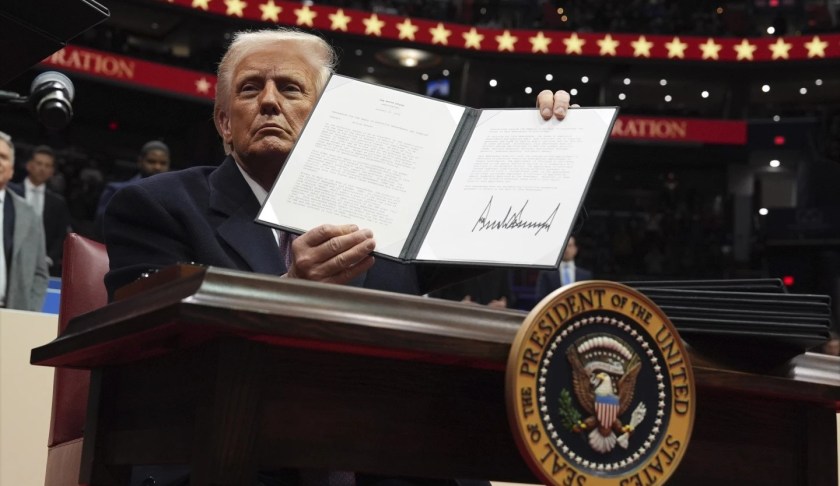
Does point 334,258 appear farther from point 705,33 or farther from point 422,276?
point 705,33

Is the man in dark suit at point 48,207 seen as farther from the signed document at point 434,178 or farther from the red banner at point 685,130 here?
the red banner at point 685,130

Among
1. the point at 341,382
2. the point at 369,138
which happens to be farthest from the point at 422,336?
the point at 369,138

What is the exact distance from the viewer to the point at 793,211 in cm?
1217

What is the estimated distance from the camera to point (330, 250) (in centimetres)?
106

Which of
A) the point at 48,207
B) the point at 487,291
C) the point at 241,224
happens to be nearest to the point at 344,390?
the point at 241,224

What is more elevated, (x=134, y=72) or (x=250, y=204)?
(x=134, y=72)

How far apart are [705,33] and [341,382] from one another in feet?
50.8

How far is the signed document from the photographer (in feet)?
3.50

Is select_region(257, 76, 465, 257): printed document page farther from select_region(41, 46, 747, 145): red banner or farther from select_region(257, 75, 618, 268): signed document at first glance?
select_region(41, 46, 747, 145): red banner

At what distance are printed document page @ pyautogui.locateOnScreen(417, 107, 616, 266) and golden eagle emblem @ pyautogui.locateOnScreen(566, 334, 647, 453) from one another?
19 centimetres

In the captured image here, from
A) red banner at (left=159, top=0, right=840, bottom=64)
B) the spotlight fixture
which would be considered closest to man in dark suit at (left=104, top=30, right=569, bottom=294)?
red banner at (left=159, top=0, right=840, bottom=64)
